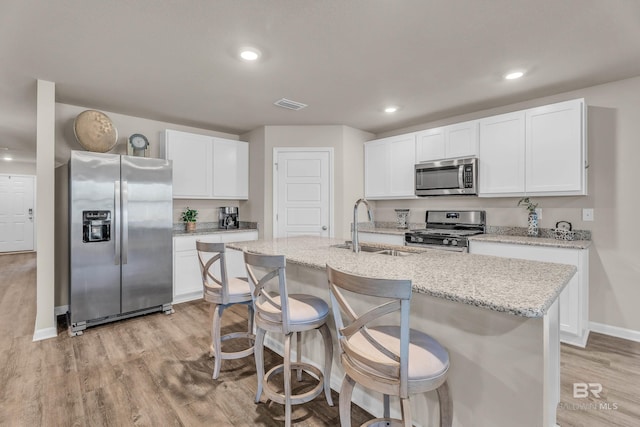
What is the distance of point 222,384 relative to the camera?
7.03 ft

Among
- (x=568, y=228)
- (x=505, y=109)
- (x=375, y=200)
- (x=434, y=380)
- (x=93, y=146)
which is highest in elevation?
(x=505, y=109)

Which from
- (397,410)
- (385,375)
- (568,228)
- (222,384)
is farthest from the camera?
(568,228)

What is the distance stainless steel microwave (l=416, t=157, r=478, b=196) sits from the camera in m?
3.56

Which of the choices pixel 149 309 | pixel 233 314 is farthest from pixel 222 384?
pixel 149 309

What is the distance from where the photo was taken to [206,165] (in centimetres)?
435

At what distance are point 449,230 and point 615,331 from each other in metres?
1.79

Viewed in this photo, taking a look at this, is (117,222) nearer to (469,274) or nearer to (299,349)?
(299,349)

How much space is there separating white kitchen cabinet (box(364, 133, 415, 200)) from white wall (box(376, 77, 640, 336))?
1.70m

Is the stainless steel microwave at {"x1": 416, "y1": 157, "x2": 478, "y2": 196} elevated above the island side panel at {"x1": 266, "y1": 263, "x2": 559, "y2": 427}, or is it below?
above

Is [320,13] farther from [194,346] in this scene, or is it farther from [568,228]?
[568,228]

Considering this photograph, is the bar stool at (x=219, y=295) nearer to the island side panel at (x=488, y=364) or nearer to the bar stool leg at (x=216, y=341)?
the bar stool leg at (x=216, y=341)

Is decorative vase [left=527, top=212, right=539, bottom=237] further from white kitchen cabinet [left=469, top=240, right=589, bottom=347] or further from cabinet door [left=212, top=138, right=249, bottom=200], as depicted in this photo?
cabinet door [left=212, top=138, right=249, bottom=200]

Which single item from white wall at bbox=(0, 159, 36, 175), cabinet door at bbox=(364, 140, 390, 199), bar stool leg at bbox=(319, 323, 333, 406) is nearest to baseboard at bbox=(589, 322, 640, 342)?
cabinet door at bbox=(364, 140, 390, 199)

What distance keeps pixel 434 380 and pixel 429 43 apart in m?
2.21
